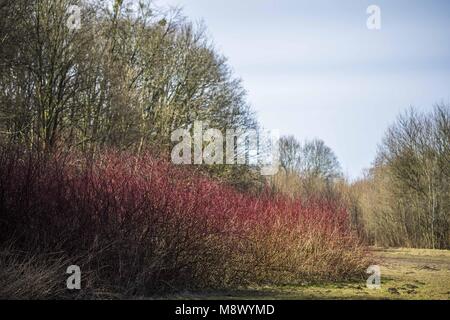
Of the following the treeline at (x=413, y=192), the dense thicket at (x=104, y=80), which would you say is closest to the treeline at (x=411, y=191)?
the treeline at (x=413, y=192)

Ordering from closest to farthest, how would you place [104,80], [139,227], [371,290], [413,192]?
[139,227]
[371,290]
[104,80]
[413,192]

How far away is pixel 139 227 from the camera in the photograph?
1145 centimetres

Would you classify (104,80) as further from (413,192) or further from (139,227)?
(413,192)

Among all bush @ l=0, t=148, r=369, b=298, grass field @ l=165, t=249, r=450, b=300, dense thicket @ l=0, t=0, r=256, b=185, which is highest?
dense thicket @ l=0, t=0, r=256, b=185

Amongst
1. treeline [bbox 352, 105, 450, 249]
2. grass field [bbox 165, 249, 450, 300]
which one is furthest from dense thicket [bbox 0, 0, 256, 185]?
treeline [bbox 352, 105, 450, 249]

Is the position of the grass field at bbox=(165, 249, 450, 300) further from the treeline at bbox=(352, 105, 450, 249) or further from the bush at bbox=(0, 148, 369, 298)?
the treeline at bbox=(352, 105, 450, 249)

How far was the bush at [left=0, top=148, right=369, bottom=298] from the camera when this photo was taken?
1052 cm

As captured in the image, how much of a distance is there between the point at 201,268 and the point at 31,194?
13.8 feet

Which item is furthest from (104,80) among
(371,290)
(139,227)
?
(371,290)

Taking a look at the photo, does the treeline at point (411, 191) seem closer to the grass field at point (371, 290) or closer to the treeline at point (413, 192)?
the treeline at point (413, 192)

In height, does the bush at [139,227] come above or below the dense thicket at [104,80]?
below

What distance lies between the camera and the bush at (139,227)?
10.5 m

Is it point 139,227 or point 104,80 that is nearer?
point 139,227

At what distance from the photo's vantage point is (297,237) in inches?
630
